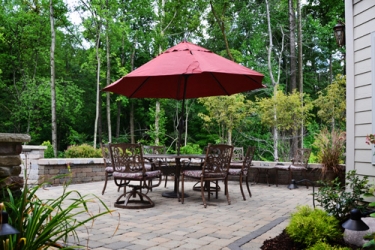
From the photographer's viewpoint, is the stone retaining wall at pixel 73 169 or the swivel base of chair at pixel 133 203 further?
the stone retaining wall at pixel 73 169

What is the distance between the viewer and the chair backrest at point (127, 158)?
14.7 feet

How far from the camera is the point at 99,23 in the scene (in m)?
13.4

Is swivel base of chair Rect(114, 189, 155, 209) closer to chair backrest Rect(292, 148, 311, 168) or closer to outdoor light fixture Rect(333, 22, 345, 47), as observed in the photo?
chair backrest Rect(292, 148, 311, 168)

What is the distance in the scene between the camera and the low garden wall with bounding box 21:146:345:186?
642cm

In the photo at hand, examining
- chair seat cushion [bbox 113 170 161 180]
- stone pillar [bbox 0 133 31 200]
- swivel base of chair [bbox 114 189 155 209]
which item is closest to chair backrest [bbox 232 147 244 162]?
swivel base of chair [bbox 114 189 155 209]

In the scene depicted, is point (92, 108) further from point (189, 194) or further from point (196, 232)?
point (196, 232)

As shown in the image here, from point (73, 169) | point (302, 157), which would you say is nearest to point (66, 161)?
point (73, 169)

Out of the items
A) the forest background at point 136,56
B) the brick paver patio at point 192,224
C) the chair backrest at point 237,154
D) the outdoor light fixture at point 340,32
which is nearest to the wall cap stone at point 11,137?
the brick paver patio at point 192,224

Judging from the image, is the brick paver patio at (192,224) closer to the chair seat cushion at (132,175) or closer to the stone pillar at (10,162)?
the chair seat cushion at (132,175)

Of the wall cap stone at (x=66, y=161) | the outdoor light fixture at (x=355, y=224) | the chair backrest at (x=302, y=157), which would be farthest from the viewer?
the chair backrest at (x=302, y=157)

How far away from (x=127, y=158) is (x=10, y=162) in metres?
2.01

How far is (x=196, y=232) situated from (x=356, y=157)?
201 centimetres

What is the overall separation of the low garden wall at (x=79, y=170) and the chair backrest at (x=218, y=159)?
8.37 feet

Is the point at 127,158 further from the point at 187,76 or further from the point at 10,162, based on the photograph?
the point at 10,162
